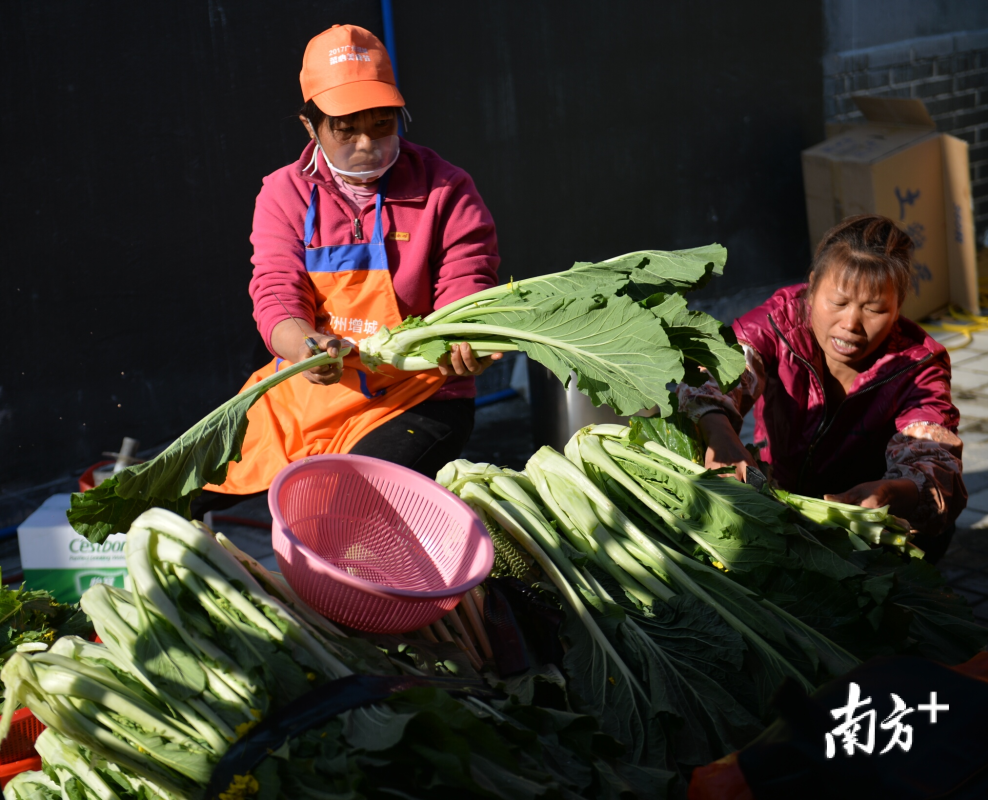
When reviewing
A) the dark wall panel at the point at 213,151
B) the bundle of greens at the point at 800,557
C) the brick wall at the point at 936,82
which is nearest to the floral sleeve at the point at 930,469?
the bundle of greens at the point at 800,557

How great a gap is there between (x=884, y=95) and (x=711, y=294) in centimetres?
260

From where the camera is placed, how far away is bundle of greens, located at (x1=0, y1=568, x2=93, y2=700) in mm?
2033

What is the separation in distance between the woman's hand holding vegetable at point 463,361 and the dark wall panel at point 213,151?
121 inches

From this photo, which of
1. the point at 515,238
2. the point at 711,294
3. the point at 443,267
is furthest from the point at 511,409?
the point at 443,267

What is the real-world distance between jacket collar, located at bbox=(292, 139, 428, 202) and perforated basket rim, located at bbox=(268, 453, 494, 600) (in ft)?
3.66

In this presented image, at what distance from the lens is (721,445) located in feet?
9.05

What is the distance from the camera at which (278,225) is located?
9.46ft

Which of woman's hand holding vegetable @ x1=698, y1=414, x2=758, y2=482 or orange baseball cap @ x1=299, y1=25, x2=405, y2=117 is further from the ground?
orange baseball cap @ x1=299, y1=25, x2=405, y2=117

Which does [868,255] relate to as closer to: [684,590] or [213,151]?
[684,590]

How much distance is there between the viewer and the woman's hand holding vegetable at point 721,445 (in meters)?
2.71

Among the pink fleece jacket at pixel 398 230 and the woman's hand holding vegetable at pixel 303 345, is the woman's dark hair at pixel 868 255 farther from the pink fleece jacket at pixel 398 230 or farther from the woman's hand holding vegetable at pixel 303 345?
the woman's hand holding vegetable at pixel 303 345

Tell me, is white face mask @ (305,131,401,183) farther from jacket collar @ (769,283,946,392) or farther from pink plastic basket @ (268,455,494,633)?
jacket collar @ (769,283,946,392)

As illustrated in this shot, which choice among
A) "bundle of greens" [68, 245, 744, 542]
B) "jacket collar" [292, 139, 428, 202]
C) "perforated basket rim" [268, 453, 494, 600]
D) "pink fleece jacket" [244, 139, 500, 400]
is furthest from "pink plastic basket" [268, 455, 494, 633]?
"jacket collar" [292, 139, 428, 202]

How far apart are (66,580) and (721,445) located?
2466mm
